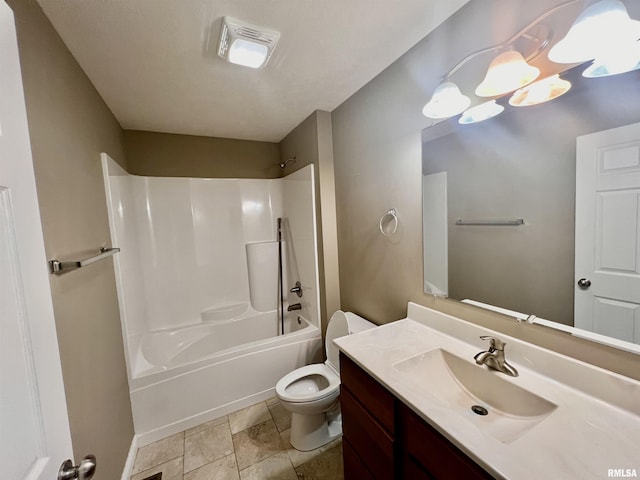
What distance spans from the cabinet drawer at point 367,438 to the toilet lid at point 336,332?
0.55 metres

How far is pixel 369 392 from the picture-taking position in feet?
3.60

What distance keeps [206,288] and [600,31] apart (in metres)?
3.22

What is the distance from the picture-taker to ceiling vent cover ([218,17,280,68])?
1229 millimetres

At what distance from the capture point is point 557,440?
0.70m

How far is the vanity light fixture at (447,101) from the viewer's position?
1161 mm

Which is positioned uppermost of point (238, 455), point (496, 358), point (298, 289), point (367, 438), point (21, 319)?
point (21, 319)

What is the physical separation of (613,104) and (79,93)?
2.37m

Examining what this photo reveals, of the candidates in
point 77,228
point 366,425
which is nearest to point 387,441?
point 366,425

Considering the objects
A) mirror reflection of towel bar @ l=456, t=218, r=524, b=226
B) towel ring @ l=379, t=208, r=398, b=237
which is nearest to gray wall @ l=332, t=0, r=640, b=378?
towel ring @ l=379, t=208, r=398, b=237

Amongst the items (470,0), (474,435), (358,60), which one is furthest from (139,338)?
(470,0)

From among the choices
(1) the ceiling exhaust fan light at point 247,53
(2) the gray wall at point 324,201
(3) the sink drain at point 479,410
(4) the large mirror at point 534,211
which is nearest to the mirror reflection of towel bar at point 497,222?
(4) the large mirror at point 534,211

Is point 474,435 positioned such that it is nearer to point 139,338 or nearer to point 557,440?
point 557,440

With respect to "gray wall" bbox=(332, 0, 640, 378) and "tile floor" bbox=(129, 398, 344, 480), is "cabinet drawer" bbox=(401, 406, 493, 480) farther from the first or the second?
"tile floor" bbox=(129, 398, 344, 480)

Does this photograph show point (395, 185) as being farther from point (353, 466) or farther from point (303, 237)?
point (353, 466)
